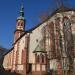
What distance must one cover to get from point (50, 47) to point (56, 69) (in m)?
5.69

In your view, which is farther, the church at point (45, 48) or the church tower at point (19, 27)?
the church tower at point (19, 27)

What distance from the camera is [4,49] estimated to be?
115875 millimetres

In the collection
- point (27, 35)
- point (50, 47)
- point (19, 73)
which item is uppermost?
point (27, 35)

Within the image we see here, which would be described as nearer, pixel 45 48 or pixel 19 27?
pixel 45 48

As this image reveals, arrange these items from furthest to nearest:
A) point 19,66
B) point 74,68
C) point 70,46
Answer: point 19,66 → point 70,46 → point 74,68

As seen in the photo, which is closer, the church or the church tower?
the church

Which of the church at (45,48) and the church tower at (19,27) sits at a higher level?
the church tower at (19,27)

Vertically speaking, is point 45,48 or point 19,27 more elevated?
point 19,27

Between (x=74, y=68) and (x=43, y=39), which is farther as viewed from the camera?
(x=43, y=39)

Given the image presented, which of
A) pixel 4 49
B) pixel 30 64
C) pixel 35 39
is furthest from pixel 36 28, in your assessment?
pixel 4 49

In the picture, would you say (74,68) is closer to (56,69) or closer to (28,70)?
(56,69)

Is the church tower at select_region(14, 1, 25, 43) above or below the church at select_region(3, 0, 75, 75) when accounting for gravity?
above

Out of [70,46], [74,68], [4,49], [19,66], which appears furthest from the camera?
[4,49]

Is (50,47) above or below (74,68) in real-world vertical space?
above
